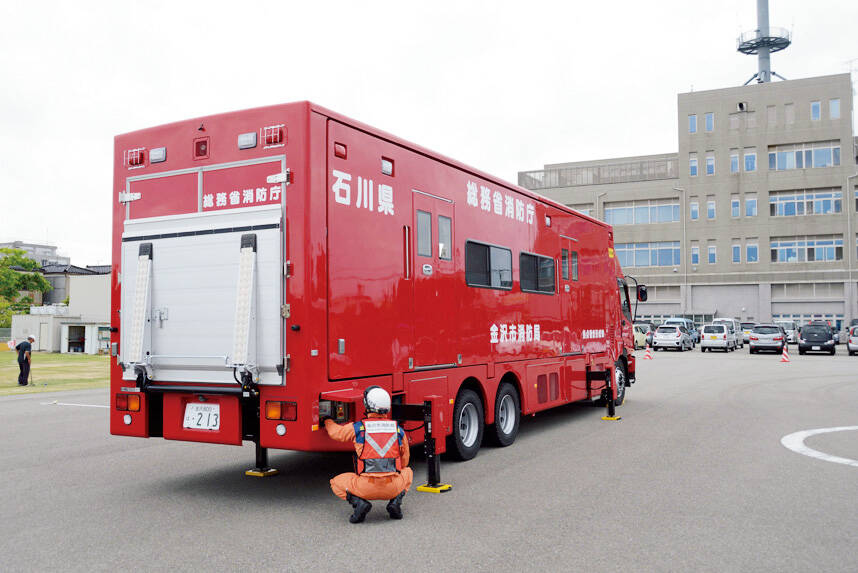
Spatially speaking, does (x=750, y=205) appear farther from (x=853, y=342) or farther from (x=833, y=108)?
(x=853, y=342)

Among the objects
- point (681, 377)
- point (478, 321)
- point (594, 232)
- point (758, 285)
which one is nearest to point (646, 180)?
point (758, 285)

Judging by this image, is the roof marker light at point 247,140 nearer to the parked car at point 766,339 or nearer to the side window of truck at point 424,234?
the side window of truck at point 424,234

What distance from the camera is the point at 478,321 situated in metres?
8.76

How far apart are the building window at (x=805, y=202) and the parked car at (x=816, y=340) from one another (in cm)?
2528

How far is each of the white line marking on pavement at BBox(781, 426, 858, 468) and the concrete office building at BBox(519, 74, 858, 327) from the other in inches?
2043

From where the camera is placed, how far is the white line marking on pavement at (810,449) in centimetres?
853

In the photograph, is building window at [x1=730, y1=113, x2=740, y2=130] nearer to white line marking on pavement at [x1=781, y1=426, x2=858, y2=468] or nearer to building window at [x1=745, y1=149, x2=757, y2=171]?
building window at [x1=745, y1=149, x2=757, y2=171]

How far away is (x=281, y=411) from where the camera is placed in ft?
20.5

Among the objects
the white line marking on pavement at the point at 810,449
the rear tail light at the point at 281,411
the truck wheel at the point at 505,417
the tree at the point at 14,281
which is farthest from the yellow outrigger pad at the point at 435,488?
the tree at the point at 14,281

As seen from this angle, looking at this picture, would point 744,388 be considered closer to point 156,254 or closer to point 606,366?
point 606,366

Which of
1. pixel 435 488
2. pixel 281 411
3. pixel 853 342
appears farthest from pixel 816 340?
pixel 281 411

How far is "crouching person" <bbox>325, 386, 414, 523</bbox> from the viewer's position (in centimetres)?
600

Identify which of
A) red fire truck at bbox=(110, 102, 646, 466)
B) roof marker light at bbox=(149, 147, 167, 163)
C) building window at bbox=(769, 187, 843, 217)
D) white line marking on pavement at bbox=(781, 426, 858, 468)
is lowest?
white line marking on pavement at bbox=(781, 426, 858, 468)

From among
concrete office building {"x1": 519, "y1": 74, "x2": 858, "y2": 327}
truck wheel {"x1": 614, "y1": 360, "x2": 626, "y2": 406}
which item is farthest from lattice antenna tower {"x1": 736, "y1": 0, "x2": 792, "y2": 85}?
truck wheel {"x1": 614, "y1": 360, "x2": 626, "y2": 406}
